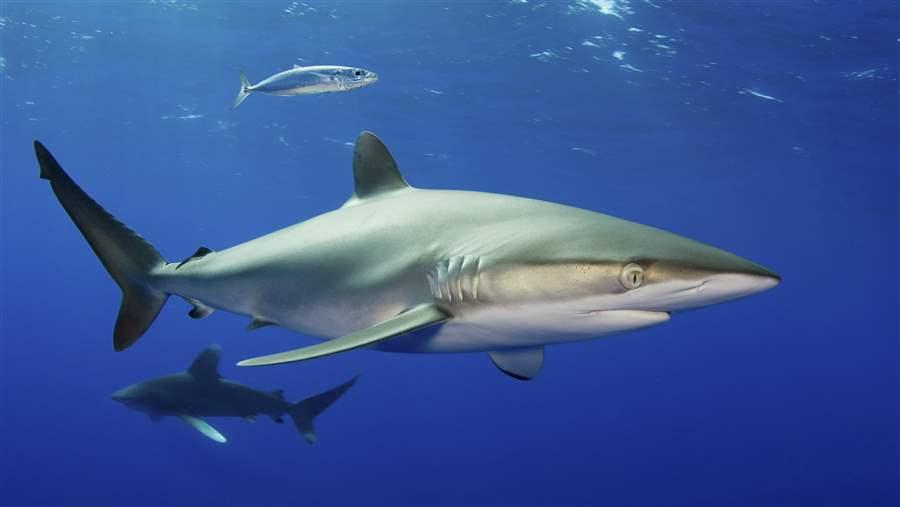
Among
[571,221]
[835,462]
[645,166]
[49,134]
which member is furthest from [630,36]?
[49,134]

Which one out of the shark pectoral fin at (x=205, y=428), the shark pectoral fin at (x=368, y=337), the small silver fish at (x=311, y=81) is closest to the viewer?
the shark pectoral fin at (x=368, y=337)

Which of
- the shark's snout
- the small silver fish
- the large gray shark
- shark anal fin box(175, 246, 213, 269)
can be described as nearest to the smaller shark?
Result: the small silver fish

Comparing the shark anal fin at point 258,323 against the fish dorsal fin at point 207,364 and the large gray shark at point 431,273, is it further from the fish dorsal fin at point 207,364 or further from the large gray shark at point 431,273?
the fish dorsal fin at point 207,364

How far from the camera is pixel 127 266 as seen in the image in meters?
4.46

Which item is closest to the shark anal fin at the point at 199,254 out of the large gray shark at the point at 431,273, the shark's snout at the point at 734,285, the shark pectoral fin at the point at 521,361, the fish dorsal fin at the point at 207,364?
the large gray shark at the point at 431,273

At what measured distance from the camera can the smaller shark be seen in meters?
8.33

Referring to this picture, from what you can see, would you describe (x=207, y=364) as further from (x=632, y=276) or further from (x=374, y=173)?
(x=632, y=276)

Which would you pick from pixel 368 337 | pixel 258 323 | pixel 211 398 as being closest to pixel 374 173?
pixel 258 323

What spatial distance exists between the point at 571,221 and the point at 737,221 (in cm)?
4299

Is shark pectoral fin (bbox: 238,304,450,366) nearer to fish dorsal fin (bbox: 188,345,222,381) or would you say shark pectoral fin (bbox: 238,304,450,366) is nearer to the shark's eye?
the shark's eye

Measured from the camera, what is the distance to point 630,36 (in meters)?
17.3

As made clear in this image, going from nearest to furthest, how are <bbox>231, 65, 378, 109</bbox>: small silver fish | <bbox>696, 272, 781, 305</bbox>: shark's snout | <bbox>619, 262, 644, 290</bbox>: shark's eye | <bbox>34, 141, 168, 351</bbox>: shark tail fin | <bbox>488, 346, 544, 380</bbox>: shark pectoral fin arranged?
<bbox>696, 272, 781, 305</bbox>: shark's snout, <bbox>619, 262, 644, 290</bbox>: shark's eye, <bbox>488, 346, 544, 380</bbox>: shark pectoral fin, <bbox>34, 141, 168, 351</bbox>: shark tail fin, <bbox>231, 65, 378, 109</bbox>: small silver fish

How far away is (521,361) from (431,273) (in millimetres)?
1123

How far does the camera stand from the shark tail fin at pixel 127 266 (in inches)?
167
